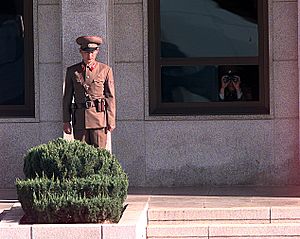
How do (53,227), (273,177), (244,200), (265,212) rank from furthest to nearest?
(273,177), (244,200), (265,212), (53,227)

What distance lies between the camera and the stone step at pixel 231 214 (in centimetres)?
1085

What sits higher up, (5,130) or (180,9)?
(180,9)

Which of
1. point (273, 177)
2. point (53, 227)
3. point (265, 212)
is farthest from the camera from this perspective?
point (273, 177)

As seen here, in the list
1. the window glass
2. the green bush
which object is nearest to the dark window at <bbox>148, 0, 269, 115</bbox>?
the window glass

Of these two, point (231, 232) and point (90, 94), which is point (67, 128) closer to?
point (90, 94)

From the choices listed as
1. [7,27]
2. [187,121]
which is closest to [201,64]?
[187,121]

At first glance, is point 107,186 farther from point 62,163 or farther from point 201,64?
point 201,64

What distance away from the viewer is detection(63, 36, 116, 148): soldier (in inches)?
448

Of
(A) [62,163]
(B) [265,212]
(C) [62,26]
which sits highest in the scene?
(C) [62,26]

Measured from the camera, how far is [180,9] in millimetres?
13602

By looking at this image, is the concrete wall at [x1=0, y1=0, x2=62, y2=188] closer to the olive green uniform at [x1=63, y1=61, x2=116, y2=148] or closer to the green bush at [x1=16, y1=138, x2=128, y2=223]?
the olive green uniform at [x1=63, y1=61, x2=116, y2=148]

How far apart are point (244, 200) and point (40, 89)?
12.3ft

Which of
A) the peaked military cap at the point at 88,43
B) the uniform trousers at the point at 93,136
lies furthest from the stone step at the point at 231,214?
the peaked military cap at the point at 88,43

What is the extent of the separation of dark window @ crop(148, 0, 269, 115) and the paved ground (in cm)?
129
